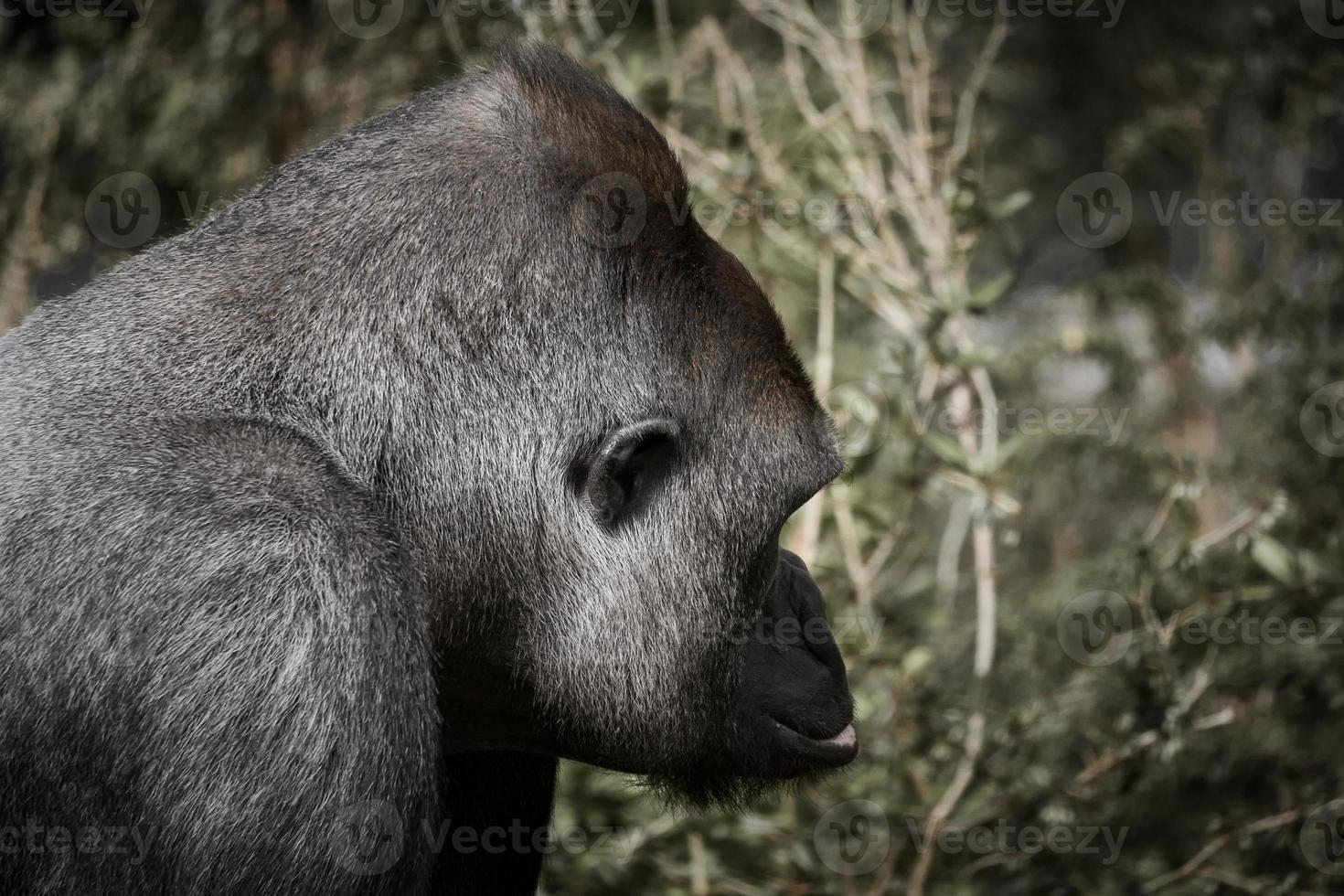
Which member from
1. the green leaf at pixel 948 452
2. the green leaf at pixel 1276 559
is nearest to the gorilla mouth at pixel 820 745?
the green leaf at pixel 948 452

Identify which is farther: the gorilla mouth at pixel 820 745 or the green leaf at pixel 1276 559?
the green leaf at pixel 1276 559

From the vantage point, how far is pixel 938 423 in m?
4.21

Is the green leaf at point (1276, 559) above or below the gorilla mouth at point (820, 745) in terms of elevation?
below

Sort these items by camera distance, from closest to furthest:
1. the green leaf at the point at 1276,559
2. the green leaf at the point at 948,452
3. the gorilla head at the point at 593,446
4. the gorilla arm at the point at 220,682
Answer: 1. the gorilla arm at the point at 220,682
2. the gorilla head at the point at 593,446
3. the green leaf at the point at 1276,559
4. the green leaf at the point at 948,452

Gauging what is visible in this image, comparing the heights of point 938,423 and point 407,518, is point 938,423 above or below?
below

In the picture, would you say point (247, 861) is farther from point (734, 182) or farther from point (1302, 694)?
point (1302, 694)

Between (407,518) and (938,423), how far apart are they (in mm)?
2349

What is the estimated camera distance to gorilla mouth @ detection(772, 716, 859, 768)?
2.55 m

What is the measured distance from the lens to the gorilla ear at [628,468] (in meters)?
2.29

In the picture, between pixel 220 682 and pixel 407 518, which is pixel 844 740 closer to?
pixel 407 518

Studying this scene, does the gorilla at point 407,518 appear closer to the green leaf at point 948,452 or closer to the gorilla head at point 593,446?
the gorilla head at point 593,446

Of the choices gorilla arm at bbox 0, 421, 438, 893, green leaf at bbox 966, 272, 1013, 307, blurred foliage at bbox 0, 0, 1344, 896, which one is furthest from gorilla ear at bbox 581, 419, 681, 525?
green leaf at bbox 966, 272, 1013, 307

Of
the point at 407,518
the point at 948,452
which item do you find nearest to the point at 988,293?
the point at 948,452

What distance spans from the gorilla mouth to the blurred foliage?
115cm
